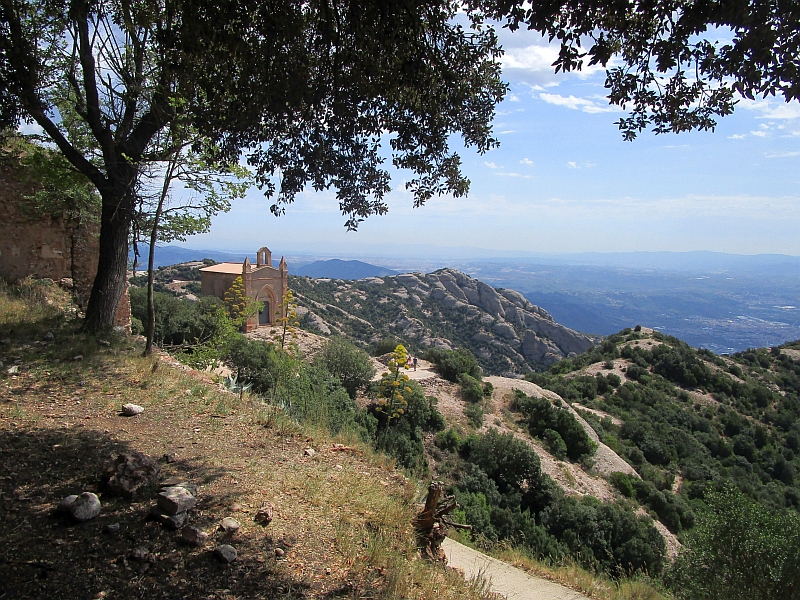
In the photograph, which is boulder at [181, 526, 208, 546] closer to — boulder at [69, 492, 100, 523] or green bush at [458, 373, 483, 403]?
boulder at [69, 492, 100, 523]

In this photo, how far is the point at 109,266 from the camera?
7398 millimetres

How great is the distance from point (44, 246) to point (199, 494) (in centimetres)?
938

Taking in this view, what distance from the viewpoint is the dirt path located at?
468 centimetres

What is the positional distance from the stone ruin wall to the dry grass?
4.59 meters

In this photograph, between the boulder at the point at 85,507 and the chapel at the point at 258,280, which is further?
the chapel at the point at 258,280

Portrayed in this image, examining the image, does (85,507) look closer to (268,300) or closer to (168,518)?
(168,518)

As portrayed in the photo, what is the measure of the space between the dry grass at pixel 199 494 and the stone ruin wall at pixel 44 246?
4.59 meters

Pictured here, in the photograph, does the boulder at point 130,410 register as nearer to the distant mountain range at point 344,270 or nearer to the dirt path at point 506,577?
the dirt path at point 506,577

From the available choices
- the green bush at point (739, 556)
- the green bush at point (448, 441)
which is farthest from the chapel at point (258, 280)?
the green bush at point (739, 556)

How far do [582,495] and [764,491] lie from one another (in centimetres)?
1196

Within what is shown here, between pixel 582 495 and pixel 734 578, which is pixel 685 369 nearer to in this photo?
pixel 582 495

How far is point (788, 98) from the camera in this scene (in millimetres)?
2994

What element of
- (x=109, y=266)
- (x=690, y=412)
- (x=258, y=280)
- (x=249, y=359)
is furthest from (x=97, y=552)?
(x=690, y=412)

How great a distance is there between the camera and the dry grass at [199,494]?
→ 2.49 meters
